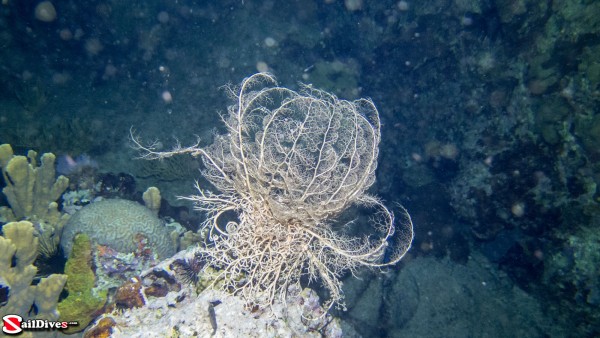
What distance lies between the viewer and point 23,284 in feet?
12.3

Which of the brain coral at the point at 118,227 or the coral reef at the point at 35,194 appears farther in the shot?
the coral reef at the point at 35,194

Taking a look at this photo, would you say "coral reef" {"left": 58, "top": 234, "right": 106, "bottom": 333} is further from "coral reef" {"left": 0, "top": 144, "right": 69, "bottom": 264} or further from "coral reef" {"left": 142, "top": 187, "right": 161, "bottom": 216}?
"coral reef" {"left": 142, "top": 187, "right": 161, "bottom": 216}

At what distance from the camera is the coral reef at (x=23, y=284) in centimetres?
366

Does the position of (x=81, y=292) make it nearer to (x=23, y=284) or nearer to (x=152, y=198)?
(x=23, y=284)

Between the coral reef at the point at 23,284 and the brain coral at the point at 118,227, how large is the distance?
0.90 metres

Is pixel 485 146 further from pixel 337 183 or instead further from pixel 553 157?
pixel 337 183

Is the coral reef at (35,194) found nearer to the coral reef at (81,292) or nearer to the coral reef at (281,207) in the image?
the coral reef at (81,292)

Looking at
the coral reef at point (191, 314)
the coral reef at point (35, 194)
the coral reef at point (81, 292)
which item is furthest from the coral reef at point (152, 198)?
the coral reef at point (191, 314)

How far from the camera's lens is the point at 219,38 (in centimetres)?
908

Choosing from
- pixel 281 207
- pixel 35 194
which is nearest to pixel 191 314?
pixel 281 207

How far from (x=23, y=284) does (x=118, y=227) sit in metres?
1.33

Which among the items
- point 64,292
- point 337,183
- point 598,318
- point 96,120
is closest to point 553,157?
point 598,318

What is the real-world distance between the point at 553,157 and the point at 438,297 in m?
3.40

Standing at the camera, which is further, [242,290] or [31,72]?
[31,72]
